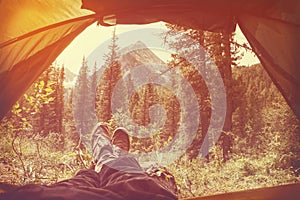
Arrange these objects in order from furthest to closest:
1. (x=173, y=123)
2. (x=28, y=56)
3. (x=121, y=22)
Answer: (x=173, y=123), (x=121, y=22), (x=28, y=56)

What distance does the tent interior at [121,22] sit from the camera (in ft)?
5.94

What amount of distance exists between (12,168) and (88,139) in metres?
0.92

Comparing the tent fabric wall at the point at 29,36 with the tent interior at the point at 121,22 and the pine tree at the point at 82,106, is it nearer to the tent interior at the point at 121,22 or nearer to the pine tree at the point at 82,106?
the tent interior at the point at 121,22

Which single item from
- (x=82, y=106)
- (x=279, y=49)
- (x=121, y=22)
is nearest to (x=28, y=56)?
(x=121, y=22)

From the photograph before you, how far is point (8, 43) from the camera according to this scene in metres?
1.82

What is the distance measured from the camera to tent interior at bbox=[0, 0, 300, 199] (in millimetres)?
1812

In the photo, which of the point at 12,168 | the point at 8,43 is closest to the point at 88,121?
the point at 12,168

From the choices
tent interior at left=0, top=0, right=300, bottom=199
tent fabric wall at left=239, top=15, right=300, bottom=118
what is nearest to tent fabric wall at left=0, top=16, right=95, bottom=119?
tent interior at left=0, top=0, right=300, bottom=199

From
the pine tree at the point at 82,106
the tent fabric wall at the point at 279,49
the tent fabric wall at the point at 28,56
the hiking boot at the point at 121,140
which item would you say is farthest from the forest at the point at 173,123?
the tent fabric wall at the point at 279,49

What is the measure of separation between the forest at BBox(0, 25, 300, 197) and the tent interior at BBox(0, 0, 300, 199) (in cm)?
119

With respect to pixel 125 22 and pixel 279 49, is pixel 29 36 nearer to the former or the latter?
pixel 125 22

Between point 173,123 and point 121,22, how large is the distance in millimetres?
1860

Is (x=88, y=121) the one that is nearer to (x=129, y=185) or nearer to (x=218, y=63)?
(x=218, y=63)

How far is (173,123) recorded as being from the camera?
3732 mm
